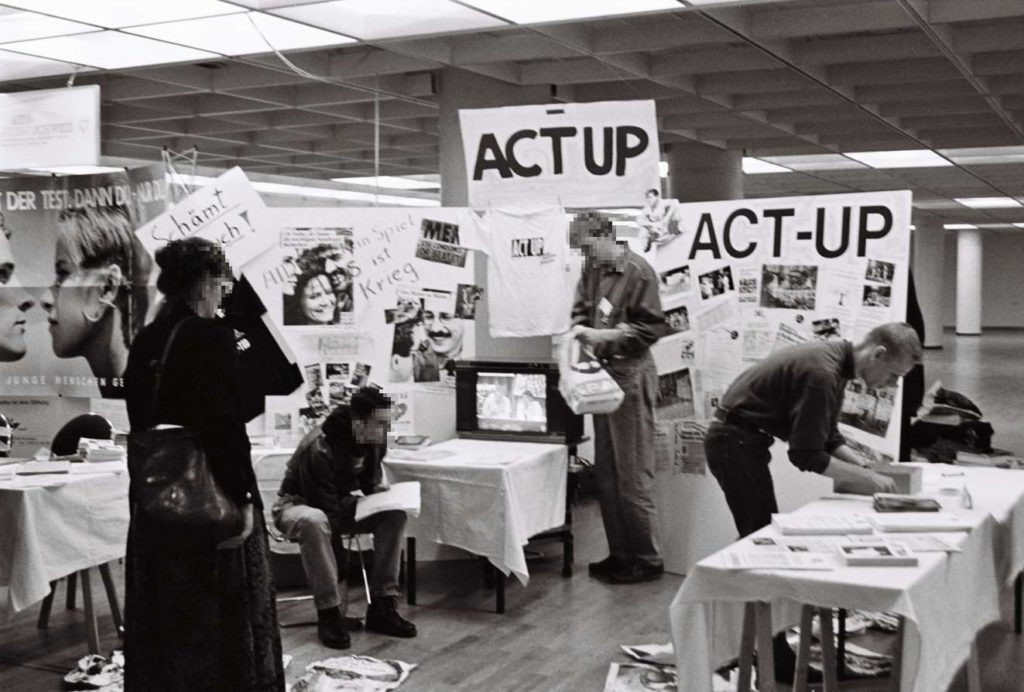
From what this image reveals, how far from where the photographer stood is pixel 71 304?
662 centimetres

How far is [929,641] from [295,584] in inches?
155

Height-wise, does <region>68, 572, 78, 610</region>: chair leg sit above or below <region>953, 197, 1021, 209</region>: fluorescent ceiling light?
below

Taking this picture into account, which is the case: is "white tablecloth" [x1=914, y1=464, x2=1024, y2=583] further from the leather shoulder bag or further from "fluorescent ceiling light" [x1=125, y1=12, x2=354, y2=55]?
"fluorescent ceiling light" [x1=125, y1=12, x2=354, y2=55]

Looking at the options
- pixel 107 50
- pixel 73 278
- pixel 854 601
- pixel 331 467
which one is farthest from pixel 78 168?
pixel 854 601

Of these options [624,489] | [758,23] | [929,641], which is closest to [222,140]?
[758,23]

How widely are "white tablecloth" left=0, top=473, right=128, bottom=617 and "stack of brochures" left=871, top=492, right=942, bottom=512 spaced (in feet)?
9.64

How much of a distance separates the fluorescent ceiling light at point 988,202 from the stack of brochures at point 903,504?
54.7 feet

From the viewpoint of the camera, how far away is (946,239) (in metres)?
32.3

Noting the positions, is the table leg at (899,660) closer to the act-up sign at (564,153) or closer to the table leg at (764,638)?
the table leg at (764,638)

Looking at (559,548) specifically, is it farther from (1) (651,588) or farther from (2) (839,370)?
(2) (839,370)

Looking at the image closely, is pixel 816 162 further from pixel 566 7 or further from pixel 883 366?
pixel 883 366

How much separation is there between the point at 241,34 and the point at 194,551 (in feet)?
15.3

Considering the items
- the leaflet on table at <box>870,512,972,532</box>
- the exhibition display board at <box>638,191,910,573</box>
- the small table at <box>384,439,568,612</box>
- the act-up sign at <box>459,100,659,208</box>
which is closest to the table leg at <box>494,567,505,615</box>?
the small table at <box>384,439,568,612</box>

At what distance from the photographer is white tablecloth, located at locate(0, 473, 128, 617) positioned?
474 centimetres
